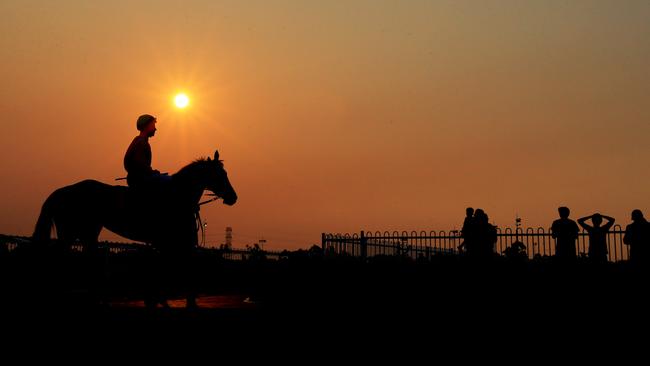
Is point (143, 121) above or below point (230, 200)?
above

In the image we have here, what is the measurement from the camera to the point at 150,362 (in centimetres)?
655

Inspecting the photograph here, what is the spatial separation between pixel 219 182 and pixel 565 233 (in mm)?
9350

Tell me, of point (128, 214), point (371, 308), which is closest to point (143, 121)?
point (128, 214)

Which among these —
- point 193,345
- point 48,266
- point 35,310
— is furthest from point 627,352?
point 48,266

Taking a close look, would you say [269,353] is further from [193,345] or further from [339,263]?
[339,263]

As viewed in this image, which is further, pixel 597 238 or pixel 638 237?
pixel 597 238

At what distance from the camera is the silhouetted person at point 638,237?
1684 cm

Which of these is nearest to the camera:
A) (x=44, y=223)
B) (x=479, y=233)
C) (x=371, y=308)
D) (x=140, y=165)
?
(x=140, y=165)

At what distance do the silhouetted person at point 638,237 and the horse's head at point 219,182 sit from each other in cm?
1004

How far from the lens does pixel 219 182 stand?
12438 millimetres

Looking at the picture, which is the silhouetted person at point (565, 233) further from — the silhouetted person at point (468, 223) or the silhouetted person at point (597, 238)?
the silhouetted person at point (468, 223)

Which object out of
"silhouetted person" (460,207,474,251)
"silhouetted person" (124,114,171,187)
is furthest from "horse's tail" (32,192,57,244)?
"silhouetted person" (460,207,474,251)

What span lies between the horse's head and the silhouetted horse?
510mm

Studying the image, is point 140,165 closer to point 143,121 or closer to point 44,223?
point 143,121
